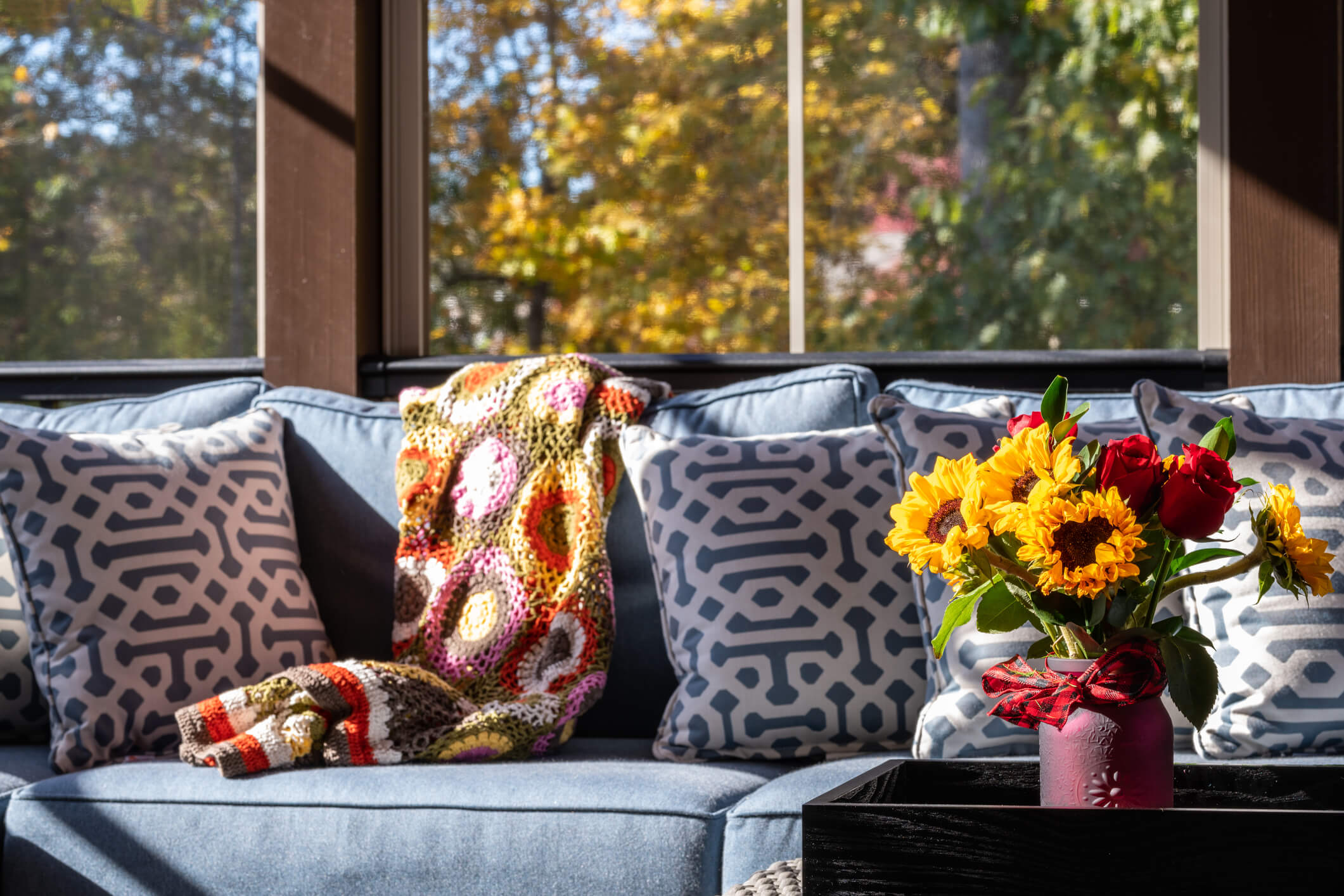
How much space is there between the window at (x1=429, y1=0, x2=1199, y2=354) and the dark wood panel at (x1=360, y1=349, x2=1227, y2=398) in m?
0.73

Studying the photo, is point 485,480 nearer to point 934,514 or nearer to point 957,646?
point 957,646

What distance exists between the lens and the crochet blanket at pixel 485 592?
1.66 meters

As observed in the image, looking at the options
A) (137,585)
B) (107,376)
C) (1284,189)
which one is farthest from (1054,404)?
(107,376)

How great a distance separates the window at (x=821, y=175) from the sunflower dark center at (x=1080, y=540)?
2.28 metres

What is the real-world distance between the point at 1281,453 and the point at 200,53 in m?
2.62

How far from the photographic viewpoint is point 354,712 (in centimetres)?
166

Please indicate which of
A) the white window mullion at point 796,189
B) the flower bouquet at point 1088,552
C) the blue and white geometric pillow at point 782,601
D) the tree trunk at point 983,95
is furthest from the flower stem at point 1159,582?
the tree trunk at point 983,95

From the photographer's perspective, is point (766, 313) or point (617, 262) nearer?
point (766, 313)

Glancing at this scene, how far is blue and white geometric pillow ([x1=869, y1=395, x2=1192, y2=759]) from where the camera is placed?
1.56 m

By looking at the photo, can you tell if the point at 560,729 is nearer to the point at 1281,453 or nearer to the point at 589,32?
the point at 1281,453

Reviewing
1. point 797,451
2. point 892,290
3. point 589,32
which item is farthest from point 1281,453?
point 589,32

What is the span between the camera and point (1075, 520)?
82 centimetres

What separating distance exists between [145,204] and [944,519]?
8.70ft

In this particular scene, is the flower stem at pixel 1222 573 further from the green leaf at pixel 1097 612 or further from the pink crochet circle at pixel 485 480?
the pink crochet circle at pixel 485 480
